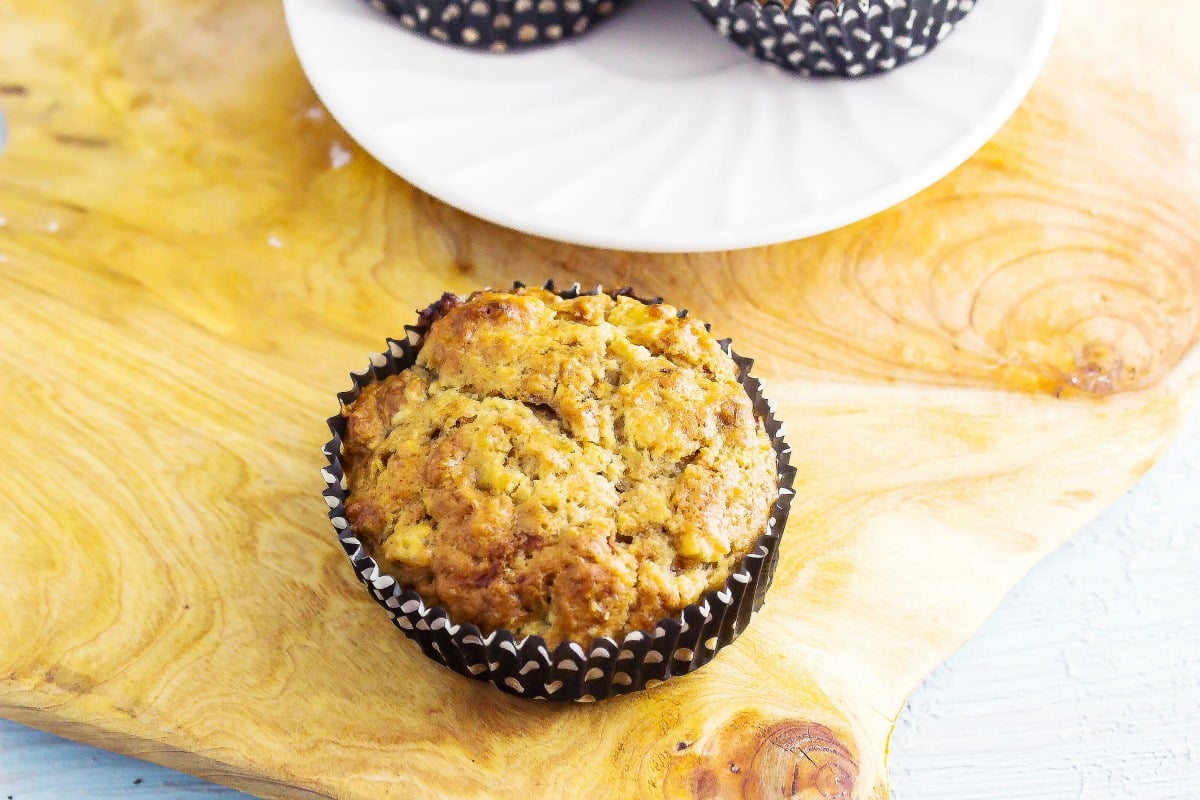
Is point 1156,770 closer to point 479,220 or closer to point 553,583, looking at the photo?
point 553,583

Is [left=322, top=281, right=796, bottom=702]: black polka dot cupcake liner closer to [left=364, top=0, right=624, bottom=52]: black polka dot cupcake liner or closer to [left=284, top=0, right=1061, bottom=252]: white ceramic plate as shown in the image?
[left=284, top=0, right=1061, bottom=252]: white ceramic plate

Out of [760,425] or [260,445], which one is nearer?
[760,425]

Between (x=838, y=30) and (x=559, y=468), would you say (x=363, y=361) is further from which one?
(x=838, y=30)

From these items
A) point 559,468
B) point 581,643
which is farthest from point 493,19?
point 581,643

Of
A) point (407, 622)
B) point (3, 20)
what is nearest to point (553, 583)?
point (407, 622)

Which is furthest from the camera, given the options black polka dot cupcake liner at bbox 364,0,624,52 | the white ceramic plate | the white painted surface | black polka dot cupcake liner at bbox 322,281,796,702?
black polka dot cupcake liner at bbox 364,0,624,52

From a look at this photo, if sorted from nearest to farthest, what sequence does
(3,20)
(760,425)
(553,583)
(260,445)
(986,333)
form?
(553,583), (760,425), (260,445), (986,333), (3,20)

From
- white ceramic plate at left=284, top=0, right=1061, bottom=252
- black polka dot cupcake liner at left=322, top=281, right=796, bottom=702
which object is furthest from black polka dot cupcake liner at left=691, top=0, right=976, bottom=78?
black polka dot cupcake liner at left=322, top=281, right=796, bottom=702
